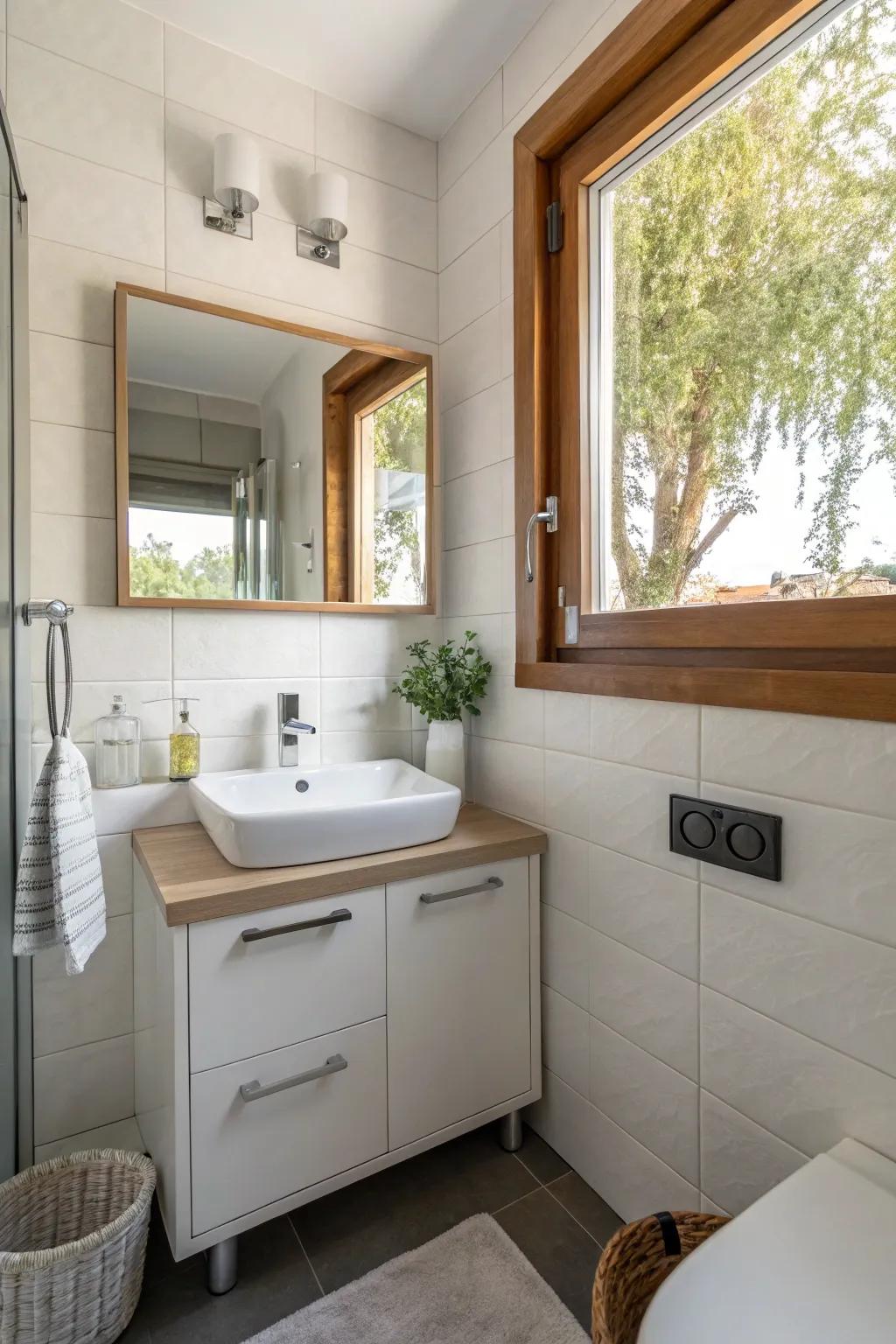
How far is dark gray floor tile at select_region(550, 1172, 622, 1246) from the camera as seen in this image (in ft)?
4.35

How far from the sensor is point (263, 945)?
1189 mm

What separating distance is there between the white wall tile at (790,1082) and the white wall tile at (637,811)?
0.24 metres

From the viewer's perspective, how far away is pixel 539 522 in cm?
157

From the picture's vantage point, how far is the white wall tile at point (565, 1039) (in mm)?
1451

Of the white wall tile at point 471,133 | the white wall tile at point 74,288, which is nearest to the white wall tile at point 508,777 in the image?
the white wall tile at point 74,288

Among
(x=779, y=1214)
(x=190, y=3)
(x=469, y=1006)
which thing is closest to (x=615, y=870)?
(x=469, y=1006)

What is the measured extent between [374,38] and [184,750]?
67.4 inches

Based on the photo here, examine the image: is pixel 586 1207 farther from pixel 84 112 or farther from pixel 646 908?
pixel 84 112

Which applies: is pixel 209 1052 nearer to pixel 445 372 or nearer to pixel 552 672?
pixel 552 672

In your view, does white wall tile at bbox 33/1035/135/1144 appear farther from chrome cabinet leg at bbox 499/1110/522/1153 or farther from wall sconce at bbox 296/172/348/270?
wall sconce at bbox 296/172/348/270

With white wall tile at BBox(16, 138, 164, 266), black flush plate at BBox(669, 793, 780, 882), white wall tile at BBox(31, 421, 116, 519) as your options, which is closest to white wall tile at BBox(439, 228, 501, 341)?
white wall tile at BBox(16, 138, 164, 266)

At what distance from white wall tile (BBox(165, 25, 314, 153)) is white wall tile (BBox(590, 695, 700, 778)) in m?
1.60

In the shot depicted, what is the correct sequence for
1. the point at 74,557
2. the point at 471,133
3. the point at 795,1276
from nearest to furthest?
the point at 795,1276 < the point at 74,557 < the point at 471,133

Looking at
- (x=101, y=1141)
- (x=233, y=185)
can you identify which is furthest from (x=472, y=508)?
(x=101, y=1141)
